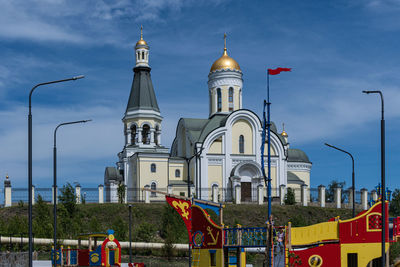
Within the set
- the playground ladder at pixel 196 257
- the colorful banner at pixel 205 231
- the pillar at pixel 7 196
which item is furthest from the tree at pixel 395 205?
the playground ladder at pixel 196 257

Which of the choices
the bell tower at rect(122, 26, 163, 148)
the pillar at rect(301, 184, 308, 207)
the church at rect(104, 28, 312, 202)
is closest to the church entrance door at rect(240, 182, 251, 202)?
the church at rect(104, 28, 312, 202)

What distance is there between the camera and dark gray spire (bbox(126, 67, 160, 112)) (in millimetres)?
54750

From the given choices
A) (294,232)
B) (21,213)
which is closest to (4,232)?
(21,213)

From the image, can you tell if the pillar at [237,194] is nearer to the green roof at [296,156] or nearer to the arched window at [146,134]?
the arched window at [146,134]

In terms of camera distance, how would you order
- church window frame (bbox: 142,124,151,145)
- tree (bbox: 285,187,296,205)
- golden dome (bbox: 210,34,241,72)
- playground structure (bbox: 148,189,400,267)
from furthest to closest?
golden dome (bbox: 210,34,241,72), church window frame (bbox: 142,124,151,145), tree (bbox: 285,187,296,205), playground structure (bbox: 148,189,400,267)

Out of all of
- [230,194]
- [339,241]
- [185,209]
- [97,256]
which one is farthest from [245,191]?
[339,241]

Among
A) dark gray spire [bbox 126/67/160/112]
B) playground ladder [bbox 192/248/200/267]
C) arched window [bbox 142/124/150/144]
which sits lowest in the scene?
playground ladder [bbox 192/248/200/267]

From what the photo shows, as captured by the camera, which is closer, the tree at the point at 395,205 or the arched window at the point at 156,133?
the tree at the point at 395,205

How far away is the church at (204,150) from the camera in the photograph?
5203 cm

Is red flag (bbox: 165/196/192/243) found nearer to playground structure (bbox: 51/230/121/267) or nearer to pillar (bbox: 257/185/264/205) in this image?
playground structure (bbox: 51/230/121/267)

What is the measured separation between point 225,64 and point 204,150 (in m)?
9.40

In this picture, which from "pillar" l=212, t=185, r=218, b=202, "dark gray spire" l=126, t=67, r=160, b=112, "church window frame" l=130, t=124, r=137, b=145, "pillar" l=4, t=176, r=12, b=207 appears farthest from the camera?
"church window frame" l=130, t=124, r=137, b=145

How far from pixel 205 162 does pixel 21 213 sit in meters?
16.7

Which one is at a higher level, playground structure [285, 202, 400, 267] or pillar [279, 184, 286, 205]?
pillar [279, 184, 286, 205]
